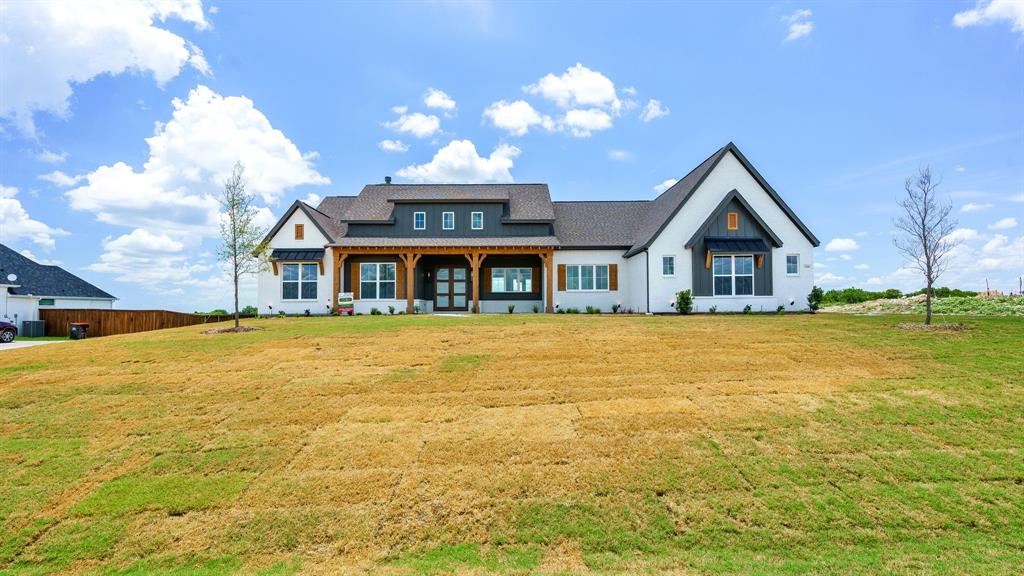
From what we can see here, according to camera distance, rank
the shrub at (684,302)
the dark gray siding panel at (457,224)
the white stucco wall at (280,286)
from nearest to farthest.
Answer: the shrub at (684,302)
the white stucco wall at (280,286)
the dark gray siding panel at (457,224)

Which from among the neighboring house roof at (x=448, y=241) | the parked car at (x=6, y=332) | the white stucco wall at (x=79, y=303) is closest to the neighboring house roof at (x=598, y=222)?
the neighboring house roof at (x=448, y=241)

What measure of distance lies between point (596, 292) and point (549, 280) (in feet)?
8.56

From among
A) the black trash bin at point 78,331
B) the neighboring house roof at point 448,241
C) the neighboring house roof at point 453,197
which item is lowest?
the black trash bin at point 78,331

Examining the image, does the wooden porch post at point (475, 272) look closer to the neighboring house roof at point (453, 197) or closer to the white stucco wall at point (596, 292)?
the neighboring house roof at point (453, 197)

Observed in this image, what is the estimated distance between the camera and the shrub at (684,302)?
67.8 feet

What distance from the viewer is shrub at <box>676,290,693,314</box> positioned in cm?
2066

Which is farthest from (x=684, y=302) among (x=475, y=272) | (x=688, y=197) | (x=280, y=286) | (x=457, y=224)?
(x=280, y=286)

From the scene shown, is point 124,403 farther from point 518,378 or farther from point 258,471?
point 518,378

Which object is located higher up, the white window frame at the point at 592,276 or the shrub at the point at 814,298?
the white window frame at the point at 592,276

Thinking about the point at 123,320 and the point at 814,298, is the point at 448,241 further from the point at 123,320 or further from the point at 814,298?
the point at 814,298

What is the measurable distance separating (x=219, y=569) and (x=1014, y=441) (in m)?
10.1

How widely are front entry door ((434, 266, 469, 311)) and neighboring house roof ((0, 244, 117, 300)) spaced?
23415 mm

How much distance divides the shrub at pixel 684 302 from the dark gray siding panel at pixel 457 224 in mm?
7964

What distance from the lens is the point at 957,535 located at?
470 centimetres
